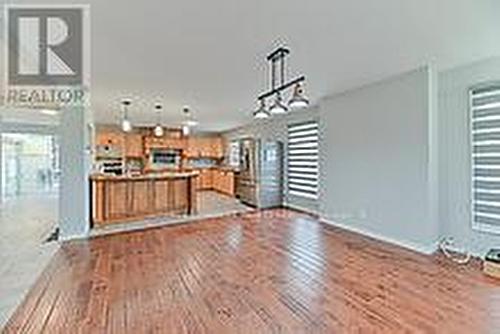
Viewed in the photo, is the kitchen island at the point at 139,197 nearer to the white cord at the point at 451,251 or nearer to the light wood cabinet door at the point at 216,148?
the white cord at the point at 451,251

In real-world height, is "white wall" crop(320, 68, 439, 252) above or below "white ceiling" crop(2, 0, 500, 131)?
below

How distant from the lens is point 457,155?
16.7 feet

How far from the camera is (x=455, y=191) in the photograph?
202 inches

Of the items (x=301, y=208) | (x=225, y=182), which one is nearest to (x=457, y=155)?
(x=301, y=208)

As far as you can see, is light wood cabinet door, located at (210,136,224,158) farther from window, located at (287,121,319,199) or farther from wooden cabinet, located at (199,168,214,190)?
window, located at (287,121,319,199)

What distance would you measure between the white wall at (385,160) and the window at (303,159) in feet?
3.64

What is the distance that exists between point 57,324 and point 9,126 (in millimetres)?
6750

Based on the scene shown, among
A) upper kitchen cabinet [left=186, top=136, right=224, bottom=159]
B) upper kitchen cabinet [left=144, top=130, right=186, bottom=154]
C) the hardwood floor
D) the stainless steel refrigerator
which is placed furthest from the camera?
upper kitchen cabinet [left=186, top=136, right=224, bottom=159]

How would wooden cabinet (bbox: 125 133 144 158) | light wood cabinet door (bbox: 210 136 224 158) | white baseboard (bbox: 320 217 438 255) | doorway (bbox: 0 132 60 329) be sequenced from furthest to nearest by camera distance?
1. light wood cabinet door (bbox: 210 136 224 158)
2. wooden cabinet (bbox: 125 133 144 158)
3. white baseboard (bbox: 320 217 438 255)
4. doorway (bbox: 0 132 60 329)

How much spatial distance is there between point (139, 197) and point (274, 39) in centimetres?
524

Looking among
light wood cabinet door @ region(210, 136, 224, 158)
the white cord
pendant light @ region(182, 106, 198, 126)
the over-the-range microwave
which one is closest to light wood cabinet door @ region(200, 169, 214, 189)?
light wood cabinet door @ region(210, 136, 224, 158)

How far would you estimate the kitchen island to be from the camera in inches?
284

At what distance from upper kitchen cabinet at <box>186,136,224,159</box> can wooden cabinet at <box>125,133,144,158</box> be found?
6.24 ft

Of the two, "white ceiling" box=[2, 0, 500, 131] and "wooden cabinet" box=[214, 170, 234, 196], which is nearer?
"white ceiling" box=[2, 0, 500, 131]
